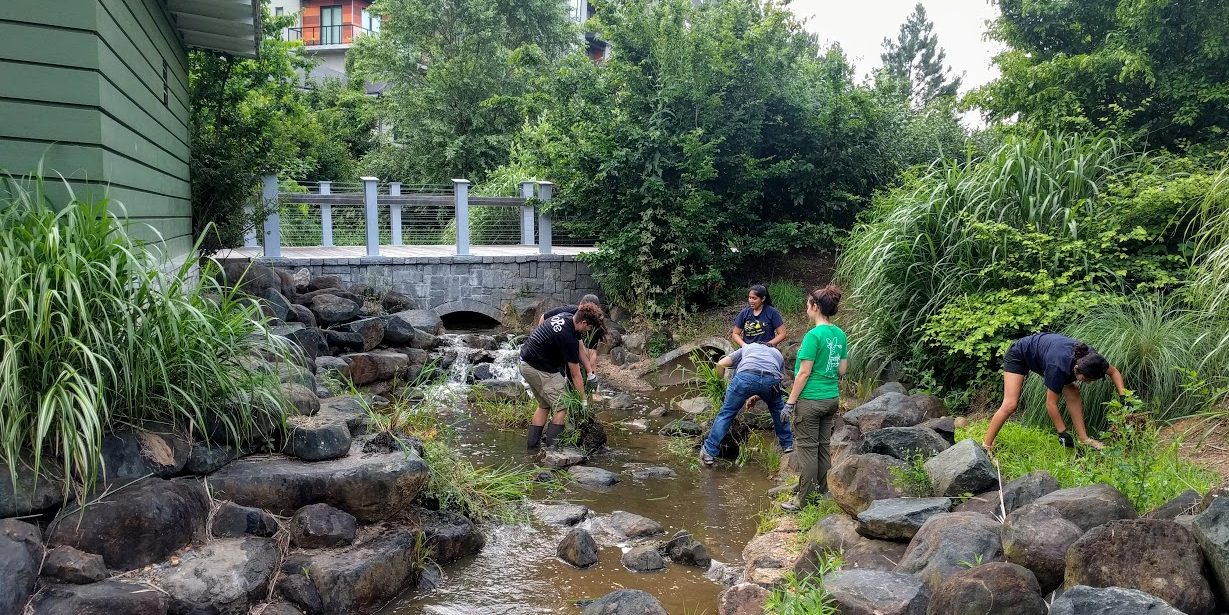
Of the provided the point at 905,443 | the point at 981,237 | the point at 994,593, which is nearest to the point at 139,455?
the point at 994,593

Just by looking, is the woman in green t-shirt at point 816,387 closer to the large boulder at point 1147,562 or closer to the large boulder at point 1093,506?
the large boulder at point 1093,506

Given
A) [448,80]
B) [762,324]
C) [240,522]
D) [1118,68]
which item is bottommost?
[240,522]

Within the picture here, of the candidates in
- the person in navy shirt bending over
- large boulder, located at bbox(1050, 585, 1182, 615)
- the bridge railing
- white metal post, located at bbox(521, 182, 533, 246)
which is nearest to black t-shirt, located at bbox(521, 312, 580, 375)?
the person in navy shirt bending over

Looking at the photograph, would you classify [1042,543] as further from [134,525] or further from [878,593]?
[134,525]

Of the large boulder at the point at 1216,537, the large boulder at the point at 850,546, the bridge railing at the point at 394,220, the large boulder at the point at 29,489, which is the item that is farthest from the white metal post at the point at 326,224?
the large boulder at the point at 1216,537

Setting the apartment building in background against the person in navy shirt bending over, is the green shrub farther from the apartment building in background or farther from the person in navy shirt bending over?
the apartment building in background

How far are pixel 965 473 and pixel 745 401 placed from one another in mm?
2372

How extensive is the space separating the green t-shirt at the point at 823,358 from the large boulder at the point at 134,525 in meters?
4.02

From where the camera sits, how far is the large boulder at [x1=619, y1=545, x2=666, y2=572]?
5.18 meters

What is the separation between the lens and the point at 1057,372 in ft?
18.3

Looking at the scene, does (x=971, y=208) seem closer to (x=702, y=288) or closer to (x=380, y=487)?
(x=702, y=288)

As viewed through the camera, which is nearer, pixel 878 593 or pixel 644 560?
pixel 878 593

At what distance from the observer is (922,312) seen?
794 cm

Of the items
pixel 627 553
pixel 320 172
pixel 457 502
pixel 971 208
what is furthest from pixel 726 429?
pixel 320 172
